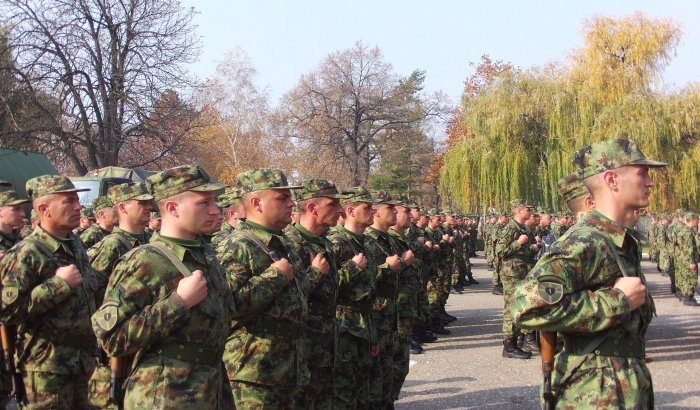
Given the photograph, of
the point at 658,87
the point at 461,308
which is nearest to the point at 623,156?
the point at 461,308

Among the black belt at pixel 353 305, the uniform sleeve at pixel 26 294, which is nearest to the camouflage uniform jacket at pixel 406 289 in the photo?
the black belt at pixel 353 305

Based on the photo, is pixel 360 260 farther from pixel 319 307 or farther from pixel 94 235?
pixel 94 235

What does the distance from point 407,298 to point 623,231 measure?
5.16m

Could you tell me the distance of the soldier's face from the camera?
711 centimetres

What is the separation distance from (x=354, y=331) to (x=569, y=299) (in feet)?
9.77

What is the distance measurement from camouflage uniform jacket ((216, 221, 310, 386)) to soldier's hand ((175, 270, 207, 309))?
2.69 ft

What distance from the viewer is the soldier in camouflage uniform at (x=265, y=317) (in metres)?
4.39

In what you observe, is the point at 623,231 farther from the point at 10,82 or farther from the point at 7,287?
the point at 10,82

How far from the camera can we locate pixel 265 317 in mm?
4570

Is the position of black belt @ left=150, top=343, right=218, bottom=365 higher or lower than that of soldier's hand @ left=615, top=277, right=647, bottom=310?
lower

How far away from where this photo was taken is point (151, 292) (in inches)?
141

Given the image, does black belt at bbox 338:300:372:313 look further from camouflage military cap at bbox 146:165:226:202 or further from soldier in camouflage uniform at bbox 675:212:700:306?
soldier in camouflage uniform at bbox 675:212:700:306

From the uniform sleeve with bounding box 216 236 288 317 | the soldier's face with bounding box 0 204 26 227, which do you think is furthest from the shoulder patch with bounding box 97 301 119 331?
the soldier's face with bounding box 0 204 26 227

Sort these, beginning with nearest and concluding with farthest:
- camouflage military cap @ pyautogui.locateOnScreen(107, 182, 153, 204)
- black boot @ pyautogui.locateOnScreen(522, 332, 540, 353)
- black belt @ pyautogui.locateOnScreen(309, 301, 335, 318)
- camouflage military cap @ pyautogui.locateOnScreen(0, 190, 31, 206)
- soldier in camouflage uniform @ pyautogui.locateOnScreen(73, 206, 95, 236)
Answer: black belt @ pyautogui.locateOnScreen(309, 301, 335, 318)
camouflage military cap @ pyautogui.locateOnScreen(107, 182, 153, 204)
camouflage military cap @ pyautogui.locateOnScreen(0, 190, 31, 206)
black boot @ pyautogui.locateOnScreen(522, 332, 540, 353)
soldier in camouflage uniform @ pyautogui.locateOnScreen(73, 206, 95, 236)
